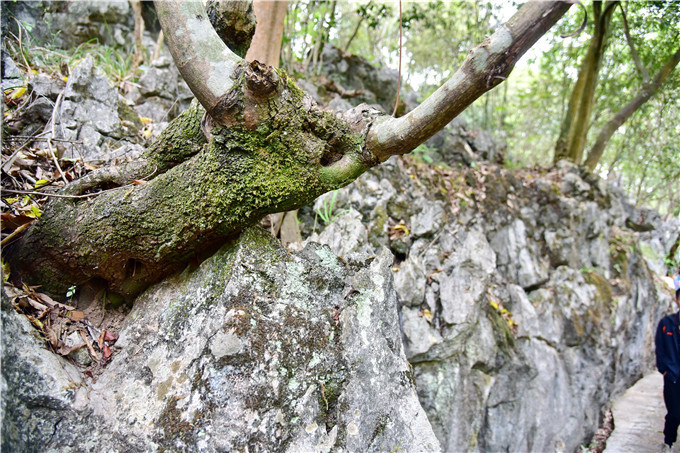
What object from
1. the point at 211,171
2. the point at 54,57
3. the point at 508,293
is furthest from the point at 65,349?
the point at 508,293

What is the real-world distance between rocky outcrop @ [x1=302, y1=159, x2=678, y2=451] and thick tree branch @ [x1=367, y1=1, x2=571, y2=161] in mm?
898

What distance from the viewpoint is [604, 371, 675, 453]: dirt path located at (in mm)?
4949

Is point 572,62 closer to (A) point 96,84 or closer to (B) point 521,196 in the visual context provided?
(B) point 521,196

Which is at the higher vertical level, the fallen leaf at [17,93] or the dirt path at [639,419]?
the fallen leaf at [17,93]

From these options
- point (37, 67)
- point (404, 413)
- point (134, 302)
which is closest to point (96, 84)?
point (37, 67)

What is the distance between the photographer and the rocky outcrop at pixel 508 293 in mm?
4027

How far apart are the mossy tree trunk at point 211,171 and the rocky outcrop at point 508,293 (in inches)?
31.5

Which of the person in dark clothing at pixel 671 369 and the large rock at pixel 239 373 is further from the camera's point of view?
the person in dark clothing at pixel 671 369

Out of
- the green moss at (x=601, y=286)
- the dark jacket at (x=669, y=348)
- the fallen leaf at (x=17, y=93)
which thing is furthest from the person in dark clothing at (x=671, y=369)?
the fallen leaf at (x=17, y=93)

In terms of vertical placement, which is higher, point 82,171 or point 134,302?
point 82,171

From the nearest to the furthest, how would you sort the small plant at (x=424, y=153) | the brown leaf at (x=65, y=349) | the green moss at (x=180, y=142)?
the brown leaf at (x=65, y=349) < the green moss at (x=180, y=142) < the small plant at (x=424, y=153)

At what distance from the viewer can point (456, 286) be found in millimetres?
4344

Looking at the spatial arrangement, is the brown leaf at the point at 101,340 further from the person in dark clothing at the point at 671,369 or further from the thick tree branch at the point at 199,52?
the person in dark clothing at the point at 671,369

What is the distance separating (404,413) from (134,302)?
172 cm
